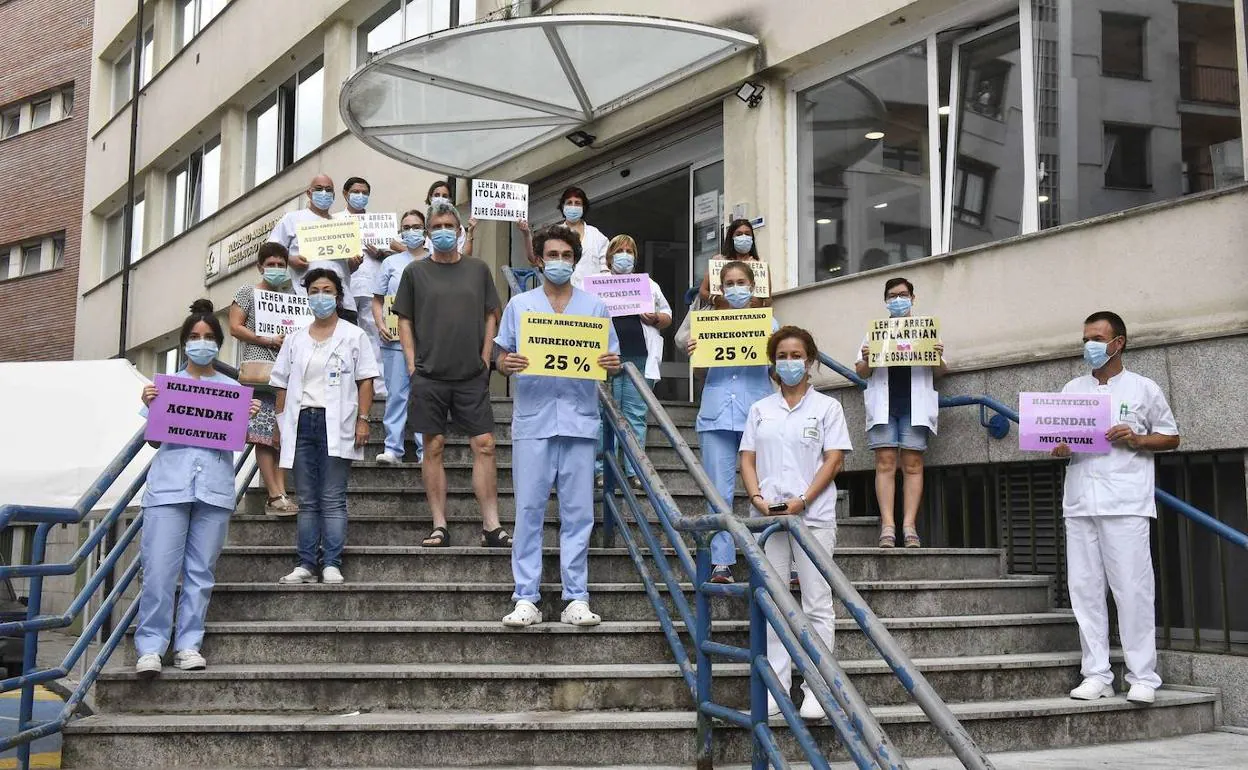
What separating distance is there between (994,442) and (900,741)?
9.64 ft

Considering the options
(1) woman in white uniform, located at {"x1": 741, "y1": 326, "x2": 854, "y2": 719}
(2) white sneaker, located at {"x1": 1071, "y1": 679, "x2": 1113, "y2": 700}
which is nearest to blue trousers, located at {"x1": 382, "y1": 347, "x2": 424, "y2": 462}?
(1) woman in white uniform, located at {"x1": 741, "y1": 326, "x2": 854, "y2": 719}

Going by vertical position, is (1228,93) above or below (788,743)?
above

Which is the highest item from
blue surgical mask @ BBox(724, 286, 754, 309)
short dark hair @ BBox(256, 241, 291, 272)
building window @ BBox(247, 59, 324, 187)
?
building window @ BBox(247, 59, 324, 187)

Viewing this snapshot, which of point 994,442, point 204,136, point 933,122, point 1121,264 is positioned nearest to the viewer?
point 1121,264

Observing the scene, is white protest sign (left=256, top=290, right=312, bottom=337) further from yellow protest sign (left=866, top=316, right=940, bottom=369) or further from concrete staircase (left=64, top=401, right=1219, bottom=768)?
yellow protest sign (left=866, top=316, right=940, bottom=369)

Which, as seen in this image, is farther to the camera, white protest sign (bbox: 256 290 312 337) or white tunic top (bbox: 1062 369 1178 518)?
white protest sign (bbox: 256 290 312 337)

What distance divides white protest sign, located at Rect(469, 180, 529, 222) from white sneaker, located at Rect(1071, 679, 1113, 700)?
5.08 m

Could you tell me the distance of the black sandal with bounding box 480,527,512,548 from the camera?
22.5 ft

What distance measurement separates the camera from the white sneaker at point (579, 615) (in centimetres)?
592

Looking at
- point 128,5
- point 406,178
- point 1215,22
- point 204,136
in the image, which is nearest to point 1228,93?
point 1215,22

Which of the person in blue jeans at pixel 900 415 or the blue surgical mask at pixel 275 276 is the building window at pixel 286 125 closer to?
the blue surgical mask at pixel 275 276

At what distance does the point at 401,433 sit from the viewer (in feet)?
28.1

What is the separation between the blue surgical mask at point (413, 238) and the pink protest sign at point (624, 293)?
1.67 metres

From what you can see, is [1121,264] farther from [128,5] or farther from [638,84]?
[128,5]
